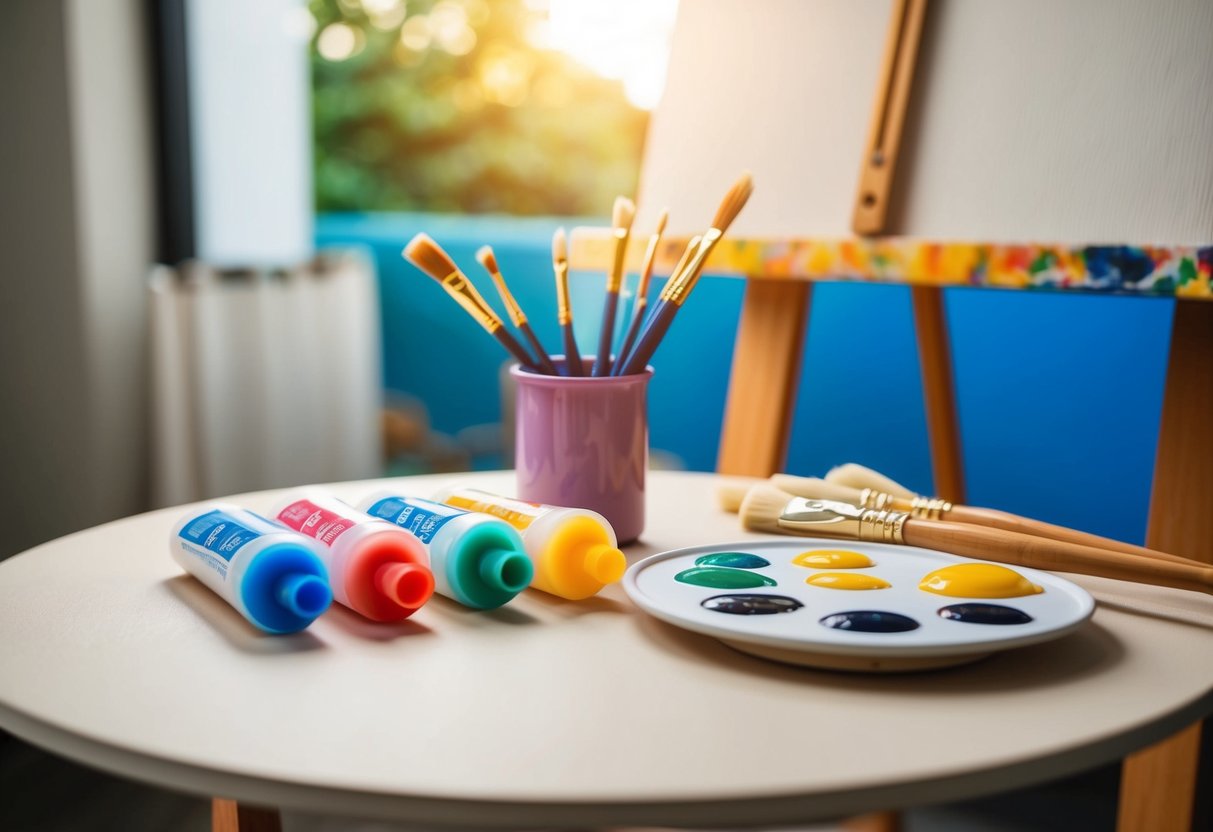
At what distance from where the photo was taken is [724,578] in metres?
0.56

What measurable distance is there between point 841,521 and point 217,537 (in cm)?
35

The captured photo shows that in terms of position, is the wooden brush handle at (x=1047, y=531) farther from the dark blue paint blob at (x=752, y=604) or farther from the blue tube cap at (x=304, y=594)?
the blue tube cap at (x=304, y=594)

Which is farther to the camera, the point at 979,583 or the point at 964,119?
the point at 964,119

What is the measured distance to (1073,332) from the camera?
4.49ft

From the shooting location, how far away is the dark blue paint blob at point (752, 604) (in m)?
0.51

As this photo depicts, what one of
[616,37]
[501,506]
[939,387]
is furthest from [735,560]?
[616,37]

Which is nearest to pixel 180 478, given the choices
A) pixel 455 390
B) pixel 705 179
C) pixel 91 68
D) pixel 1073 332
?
pixel 91 68

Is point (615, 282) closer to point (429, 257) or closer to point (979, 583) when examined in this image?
point (429, 257)

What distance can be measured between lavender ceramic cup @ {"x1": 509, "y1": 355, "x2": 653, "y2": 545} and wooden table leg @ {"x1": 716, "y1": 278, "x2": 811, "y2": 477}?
38cm

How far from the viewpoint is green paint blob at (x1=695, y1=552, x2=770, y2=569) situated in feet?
1.94

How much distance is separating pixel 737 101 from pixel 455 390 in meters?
1.81

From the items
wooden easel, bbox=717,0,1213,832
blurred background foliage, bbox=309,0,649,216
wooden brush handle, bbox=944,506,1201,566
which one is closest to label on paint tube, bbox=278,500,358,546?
wooden brush handle, bbox=944,506,1201,566

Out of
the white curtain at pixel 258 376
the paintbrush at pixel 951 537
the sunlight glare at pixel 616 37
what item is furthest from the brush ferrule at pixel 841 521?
the sunlight glare at pixel 616 37

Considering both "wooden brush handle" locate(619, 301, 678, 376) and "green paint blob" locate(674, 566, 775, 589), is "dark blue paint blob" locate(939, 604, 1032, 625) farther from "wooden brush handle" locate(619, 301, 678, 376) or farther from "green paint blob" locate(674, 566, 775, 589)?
"wooden brush handle" locate(619, 301, 678, 376)
